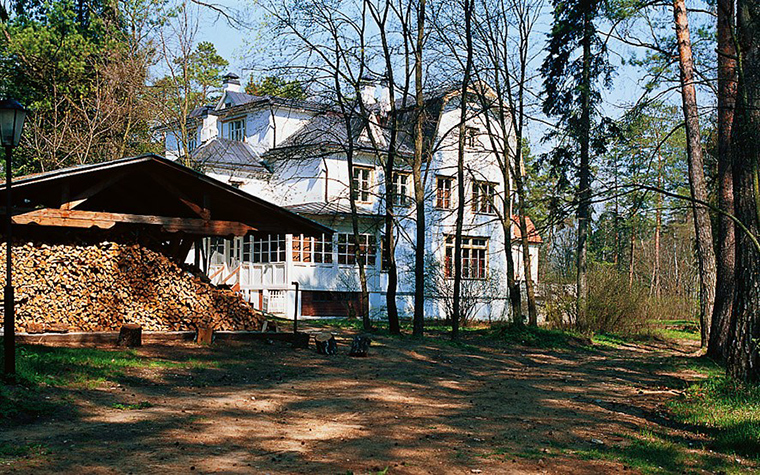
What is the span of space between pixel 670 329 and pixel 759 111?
2026 centimetres

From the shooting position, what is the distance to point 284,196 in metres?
32.2

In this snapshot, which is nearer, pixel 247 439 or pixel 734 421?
pixel 247 439

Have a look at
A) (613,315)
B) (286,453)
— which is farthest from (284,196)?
(286,453)

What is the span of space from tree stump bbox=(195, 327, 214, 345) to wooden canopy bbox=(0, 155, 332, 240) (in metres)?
2.19

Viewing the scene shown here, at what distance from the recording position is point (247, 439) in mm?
8070

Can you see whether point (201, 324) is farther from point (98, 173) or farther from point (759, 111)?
point (759, 111)

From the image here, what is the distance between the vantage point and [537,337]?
2202 centimetres

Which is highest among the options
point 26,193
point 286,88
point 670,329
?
point 286,88

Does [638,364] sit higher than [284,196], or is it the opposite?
[284,196]

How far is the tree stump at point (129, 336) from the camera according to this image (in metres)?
14.6

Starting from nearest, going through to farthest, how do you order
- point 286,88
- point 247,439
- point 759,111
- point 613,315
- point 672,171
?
point 247,439, point 759,111, point 286,88, point 613,315, point 672,171

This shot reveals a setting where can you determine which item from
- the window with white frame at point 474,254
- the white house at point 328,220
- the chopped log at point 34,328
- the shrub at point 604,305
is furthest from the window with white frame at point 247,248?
the chopped log at point 34,328

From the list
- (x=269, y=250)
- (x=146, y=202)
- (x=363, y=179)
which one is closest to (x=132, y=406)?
(x=146, y=202)

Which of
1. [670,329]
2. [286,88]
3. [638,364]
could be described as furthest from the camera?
[670,329]
